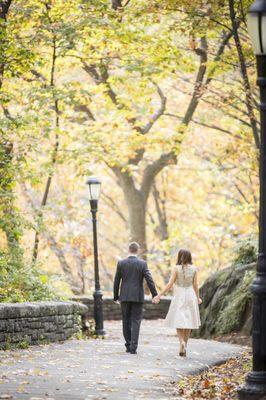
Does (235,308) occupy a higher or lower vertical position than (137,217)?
lower

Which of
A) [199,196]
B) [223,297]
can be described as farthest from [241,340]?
[199,196]

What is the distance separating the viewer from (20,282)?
16.4m

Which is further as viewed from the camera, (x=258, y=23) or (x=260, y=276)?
(x=260, y=276)

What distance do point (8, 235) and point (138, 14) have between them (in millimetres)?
5933

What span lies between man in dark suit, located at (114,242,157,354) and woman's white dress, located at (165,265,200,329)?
1.45 ft

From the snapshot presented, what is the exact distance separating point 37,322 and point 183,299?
2.73m

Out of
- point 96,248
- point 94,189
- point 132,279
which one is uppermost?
point 94,189

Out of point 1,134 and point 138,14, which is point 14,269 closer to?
point 1,134

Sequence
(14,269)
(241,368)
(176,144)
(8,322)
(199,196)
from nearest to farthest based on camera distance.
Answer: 1. (241,368)
2. (8,322)
3. (14,269)
4. (176,144)
5. (199,196)

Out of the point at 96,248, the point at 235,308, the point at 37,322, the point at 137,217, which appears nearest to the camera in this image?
the point at 37,322

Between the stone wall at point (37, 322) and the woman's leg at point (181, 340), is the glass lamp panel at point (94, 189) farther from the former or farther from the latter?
the woman's leg at point (181, 340)

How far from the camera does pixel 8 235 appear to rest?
59.2 feet

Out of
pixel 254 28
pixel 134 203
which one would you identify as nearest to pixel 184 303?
pixel 254 28

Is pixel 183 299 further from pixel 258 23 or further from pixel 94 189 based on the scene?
pixel 258 23
